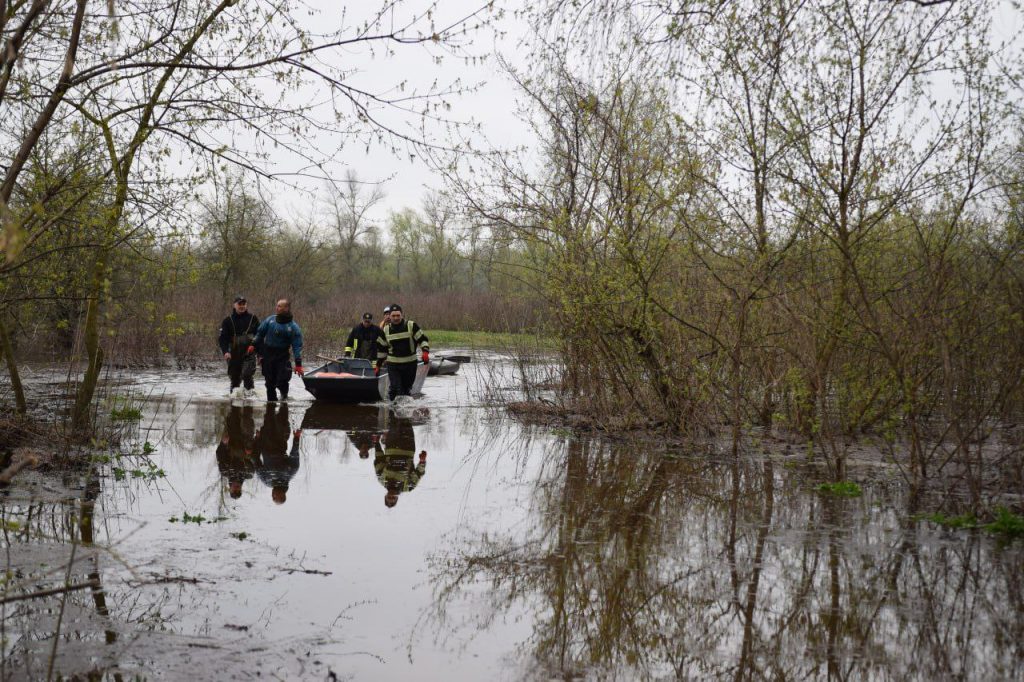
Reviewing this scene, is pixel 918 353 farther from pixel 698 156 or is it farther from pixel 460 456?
pixel 460 456

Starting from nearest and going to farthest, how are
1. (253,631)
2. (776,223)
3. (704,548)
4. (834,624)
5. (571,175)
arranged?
(253,631)
(834,624)
(704,548)
(776,223)
(571,175)

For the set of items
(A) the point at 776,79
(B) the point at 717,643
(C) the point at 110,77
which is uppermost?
(A) the point at 776,79

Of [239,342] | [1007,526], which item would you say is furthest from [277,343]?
[1007,526]

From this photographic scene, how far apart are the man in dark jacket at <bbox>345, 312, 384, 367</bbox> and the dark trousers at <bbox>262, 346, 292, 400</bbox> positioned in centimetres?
Result: 202

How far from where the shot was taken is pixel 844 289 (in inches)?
373

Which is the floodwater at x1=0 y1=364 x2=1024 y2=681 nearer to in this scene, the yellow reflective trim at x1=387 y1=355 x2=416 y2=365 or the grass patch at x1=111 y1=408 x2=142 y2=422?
the grass patch at x1=111 y1=408 x2=142 y2=422

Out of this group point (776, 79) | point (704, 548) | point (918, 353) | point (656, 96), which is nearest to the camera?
point (704, 548)

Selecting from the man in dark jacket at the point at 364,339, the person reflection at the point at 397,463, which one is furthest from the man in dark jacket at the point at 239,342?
the person reflection at the point at 397,463

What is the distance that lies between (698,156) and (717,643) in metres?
7.01

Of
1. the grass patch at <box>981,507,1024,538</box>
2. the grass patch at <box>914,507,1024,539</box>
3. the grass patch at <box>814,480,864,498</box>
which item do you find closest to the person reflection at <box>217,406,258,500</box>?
the grass patch at <box>814,480,864,498</box>

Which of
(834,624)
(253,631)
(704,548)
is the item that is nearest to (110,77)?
(253,631)

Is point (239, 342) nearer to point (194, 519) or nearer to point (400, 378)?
point (400, 378)

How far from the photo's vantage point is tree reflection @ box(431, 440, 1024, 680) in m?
4.99

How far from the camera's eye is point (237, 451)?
37.8 feet
